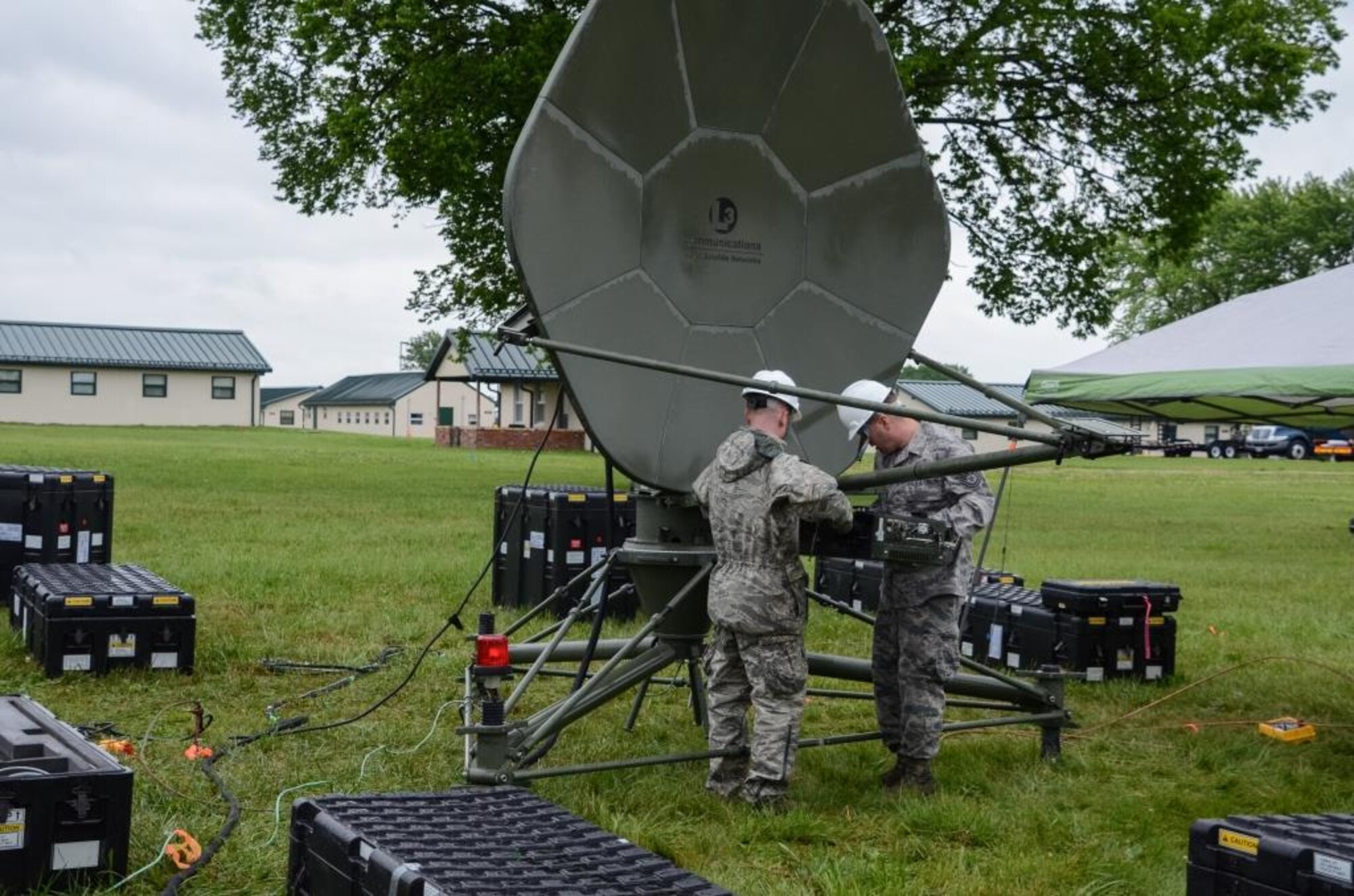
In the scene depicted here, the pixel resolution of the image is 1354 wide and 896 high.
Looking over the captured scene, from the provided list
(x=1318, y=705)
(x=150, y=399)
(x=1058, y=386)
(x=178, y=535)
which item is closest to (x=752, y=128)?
(x=1058, y=386)

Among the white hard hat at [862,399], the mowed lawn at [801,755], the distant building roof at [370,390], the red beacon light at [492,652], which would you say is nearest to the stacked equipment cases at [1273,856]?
the mowed lawn at [801,755]

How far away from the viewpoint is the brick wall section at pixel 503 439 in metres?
54.0

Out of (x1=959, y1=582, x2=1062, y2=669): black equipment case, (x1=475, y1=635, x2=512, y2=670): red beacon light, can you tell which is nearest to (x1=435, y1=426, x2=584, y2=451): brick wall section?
(x1=959, y1=582, x2=1062, y2=669): black equipment case

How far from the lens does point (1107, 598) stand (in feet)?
32.2

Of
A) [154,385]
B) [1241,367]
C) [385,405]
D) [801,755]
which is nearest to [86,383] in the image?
[154,385]

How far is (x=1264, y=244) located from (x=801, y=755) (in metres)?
74.0

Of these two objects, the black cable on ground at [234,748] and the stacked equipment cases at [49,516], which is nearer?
the black cable on ground at [234,748]

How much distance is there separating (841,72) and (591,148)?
1.59m

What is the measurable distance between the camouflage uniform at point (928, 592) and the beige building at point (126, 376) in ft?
203

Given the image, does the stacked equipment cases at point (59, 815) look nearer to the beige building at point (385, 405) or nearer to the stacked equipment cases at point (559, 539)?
the stacked equipment cases at point (559, 539)

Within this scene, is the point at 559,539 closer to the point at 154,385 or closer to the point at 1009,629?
the point at 1009,629

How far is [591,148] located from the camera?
21.8ft

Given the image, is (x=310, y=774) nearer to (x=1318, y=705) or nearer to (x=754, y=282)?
(x=754, y=282)

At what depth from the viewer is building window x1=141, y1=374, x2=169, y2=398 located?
6694 cm
